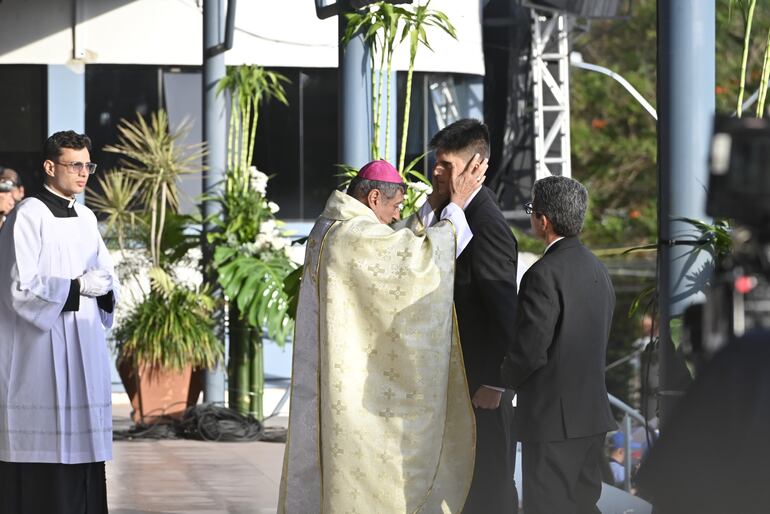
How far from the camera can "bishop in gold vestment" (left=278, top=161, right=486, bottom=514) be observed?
209 inches

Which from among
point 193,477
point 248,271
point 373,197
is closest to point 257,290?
point 248,271

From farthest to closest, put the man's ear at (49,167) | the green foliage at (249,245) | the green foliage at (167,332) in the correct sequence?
1. the green foliage at (249,245)
2. the green foliage at (167,332)
3. the man's ear at (49,167)

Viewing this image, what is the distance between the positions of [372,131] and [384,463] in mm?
3305

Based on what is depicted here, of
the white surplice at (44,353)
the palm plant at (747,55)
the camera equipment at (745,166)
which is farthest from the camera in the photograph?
the white surplice at (44,353)

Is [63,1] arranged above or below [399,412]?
above

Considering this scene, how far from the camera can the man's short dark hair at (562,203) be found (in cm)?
528

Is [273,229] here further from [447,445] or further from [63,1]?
[447,445]

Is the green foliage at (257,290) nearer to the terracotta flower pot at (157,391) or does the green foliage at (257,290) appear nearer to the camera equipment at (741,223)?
the terracotta flower pot at (157,391)

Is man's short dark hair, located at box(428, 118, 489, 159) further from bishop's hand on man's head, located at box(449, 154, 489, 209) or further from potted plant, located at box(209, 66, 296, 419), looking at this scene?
potted plant, located at box(209, 66, 296, 419)

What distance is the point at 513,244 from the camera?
5602 millimetres

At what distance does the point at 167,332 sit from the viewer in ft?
37.3

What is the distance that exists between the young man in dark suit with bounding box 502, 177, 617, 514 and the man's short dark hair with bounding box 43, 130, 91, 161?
6.72 ft

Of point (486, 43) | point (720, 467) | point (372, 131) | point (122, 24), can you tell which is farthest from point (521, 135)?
point (720, 467)

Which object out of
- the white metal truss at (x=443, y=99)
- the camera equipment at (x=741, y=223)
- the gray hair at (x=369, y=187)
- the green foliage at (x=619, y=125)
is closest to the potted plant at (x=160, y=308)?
the white metal truss at (x=443, y=99)
